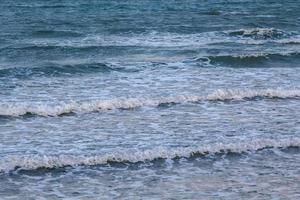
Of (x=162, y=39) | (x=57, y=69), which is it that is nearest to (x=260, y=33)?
(x=162, y=39)

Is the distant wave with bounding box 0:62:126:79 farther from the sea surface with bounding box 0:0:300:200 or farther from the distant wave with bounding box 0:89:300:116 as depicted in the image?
the distant wave with bounding box 0:89:300:116

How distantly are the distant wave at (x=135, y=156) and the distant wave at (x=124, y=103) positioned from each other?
366cm

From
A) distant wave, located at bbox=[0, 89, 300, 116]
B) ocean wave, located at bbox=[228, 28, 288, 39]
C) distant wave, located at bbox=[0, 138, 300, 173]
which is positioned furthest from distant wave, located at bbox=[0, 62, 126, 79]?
ocean wave, located at bbox=[228, 28, 288, 39]

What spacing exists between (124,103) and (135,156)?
439 cm

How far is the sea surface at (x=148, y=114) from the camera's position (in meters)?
10.3

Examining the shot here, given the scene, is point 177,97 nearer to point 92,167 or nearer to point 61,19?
point 92,167

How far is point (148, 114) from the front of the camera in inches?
584

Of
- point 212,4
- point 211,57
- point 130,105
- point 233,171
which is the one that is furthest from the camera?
point 212,4

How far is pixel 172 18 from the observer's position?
38.1 m

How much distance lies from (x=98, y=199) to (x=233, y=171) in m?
2.68

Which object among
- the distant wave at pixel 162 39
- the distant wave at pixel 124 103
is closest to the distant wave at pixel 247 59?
the distant wave at pixel 162 39

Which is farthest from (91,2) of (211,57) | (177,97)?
(177,97)

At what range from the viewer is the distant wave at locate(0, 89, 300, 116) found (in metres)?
14.8

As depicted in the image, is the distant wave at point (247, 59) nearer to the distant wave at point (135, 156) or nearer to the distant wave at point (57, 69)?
the distant wave at point (57, 69)
